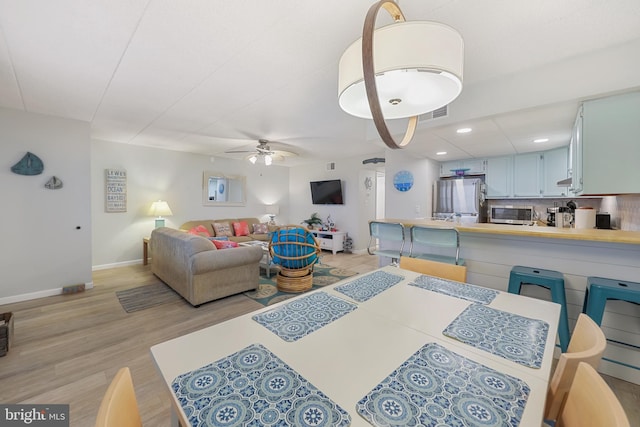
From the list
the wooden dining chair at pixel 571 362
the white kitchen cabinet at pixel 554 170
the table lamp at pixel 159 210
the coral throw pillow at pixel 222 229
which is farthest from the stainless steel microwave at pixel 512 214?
the table lamp at pixel 159 210

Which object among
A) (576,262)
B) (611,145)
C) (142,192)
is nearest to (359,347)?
(576,262)

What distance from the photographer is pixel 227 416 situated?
622mm

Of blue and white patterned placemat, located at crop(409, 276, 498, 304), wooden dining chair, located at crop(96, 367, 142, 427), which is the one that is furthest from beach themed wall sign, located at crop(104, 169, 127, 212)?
blue and white patterned placemat, located at crop(409, 276, 498, 304)

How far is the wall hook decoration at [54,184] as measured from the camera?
10.7 feet

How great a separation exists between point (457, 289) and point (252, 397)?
134cm

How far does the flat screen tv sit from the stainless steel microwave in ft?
10.5

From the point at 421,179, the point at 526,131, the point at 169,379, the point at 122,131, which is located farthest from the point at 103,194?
the point at 526,131

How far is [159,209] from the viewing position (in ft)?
16.2

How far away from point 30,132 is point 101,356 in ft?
10.3

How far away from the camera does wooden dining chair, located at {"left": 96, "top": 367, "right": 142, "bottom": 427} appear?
55cm

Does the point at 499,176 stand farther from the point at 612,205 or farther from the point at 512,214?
the point at 612,205

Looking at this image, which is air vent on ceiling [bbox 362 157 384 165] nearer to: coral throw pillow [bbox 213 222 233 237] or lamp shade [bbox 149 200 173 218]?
coral throw pillow [bbox 213 222 233 237]

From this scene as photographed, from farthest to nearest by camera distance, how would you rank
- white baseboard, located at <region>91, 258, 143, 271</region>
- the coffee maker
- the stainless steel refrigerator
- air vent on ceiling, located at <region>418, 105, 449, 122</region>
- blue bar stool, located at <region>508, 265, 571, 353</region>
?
white baseboard, located at <region>91, 258, 143, 271</region>, the stainless steel refrigerator, the coffee maker, air vent on ceiling, located at <region>418, 105, 449, 122</region>, blue bar stool, located at <region>508, 265, 571, 353</region>

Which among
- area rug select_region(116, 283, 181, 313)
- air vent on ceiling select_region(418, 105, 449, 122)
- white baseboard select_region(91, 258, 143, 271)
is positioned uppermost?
air vent on ceiling select_region(418, 105, 449, 122)
